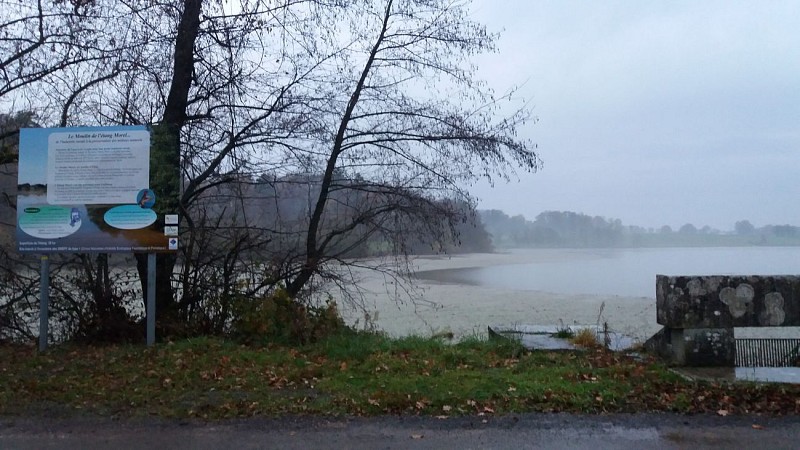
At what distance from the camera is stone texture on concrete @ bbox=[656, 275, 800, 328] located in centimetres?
807

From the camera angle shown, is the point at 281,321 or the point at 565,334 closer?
the point at 565,334

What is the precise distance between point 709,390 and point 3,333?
36.6ft

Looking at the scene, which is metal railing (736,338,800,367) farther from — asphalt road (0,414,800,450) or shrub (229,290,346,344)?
shrub (229,290,346,344)

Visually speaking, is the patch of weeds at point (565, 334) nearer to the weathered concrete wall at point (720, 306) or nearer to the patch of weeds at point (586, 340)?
the patch of weeds at point (586, 340)

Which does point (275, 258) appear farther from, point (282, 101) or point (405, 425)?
point (405, 425)

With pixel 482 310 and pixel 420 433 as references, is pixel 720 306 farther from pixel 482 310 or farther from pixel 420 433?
pixel 482 310

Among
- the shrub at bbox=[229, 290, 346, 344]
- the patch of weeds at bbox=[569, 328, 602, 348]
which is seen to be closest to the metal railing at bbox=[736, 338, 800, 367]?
the patch of weeds at bbox=[569, 328, 602, 348]

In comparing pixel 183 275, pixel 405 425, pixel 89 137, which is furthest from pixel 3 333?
pixel 405 425

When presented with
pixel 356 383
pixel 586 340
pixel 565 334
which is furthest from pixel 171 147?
pixel 586 340

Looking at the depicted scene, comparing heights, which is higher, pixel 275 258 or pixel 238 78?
pixel 238 78

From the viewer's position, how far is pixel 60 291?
11516 millimetres

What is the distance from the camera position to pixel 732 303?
26.6ft

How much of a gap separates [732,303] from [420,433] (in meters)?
4.38

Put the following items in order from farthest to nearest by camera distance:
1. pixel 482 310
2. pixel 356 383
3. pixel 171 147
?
pixel 482 310 → pixel 171 147 → pixel 356 383
